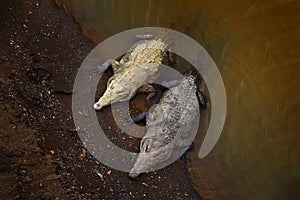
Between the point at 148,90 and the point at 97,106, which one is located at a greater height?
the point at 148,90

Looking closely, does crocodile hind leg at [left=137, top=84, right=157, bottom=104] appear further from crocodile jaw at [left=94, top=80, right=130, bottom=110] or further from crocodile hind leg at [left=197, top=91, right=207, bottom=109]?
crocodile hind leg at [left=197, top=91, right=207, bottom=109]

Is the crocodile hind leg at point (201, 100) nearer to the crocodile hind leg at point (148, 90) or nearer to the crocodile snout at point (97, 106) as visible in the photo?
the crocodile hind leg at point (148, 90)

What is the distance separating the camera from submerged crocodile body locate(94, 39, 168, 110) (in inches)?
211

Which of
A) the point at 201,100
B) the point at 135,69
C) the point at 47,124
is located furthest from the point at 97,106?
the point at 201,100

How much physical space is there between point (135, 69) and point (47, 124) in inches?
61.9

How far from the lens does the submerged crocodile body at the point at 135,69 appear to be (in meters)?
5.36

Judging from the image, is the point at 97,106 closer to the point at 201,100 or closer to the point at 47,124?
the point at 47,124

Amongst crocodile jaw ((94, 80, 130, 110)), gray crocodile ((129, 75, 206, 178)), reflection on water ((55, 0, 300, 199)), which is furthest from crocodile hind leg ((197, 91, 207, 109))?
crocodile jaw ((94, 80, 130, 110))

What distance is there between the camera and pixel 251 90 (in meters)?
4.49

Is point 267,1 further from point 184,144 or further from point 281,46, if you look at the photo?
point 184,144

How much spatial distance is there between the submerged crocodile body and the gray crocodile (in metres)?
0.40

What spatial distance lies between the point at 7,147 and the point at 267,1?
10.6ft

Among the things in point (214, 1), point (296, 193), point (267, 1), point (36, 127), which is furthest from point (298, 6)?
point (36, 127)

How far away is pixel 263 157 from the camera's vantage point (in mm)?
4359
